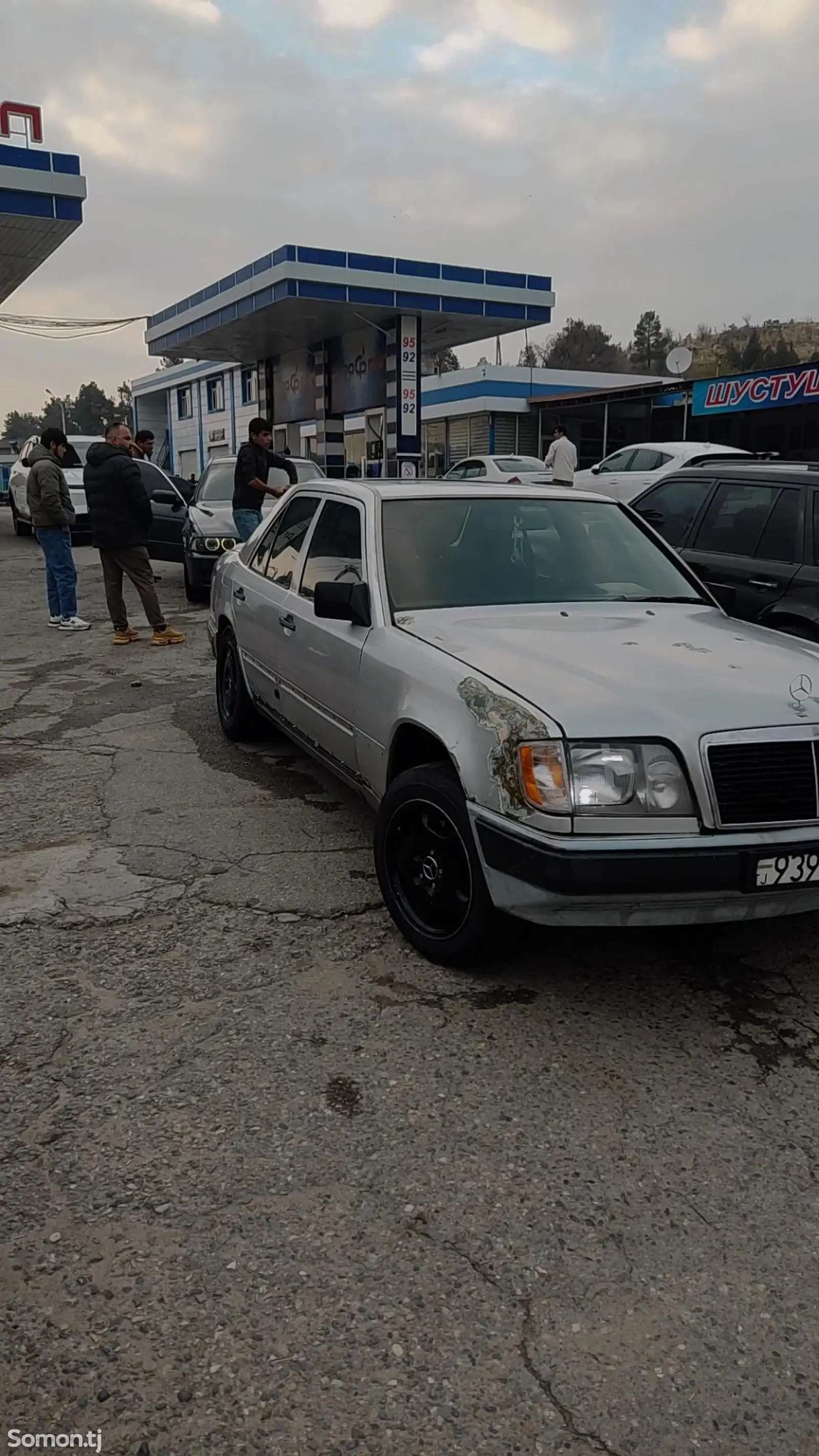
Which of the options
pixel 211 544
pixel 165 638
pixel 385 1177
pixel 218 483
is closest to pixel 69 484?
pixel 218 483

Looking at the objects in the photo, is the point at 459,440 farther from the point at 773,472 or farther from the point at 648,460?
the point at 773,472

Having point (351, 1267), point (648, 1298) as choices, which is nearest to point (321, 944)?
point (351, 1267)

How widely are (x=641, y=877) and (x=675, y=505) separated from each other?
483 centimetres

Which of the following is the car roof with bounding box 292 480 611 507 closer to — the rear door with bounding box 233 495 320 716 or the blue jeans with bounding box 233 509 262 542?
the rear door with bounding box 233 495 320 716

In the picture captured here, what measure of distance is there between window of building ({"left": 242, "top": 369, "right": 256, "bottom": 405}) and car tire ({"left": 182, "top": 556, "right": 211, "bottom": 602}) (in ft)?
99.8

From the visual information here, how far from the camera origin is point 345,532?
4539mm

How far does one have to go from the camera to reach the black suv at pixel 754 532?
19.4ft

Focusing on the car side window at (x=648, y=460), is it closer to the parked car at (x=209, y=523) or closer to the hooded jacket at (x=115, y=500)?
the parked car at (x=209, y=523)

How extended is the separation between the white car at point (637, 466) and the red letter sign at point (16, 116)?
1065 cm

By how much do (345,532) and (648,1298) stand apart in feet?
10.8

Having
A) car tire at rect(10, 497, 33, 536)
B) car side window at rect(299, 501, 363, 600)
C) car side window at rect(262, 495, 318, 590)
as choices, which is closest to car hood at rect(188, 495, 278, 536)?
car side window at rect(262, 495, 318, 590)

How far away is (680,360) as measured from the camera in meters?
25.9

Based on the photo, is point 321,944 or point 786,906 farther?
point 321,944

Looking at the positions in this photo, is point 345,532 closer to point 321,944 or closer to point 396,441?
point 321,944
